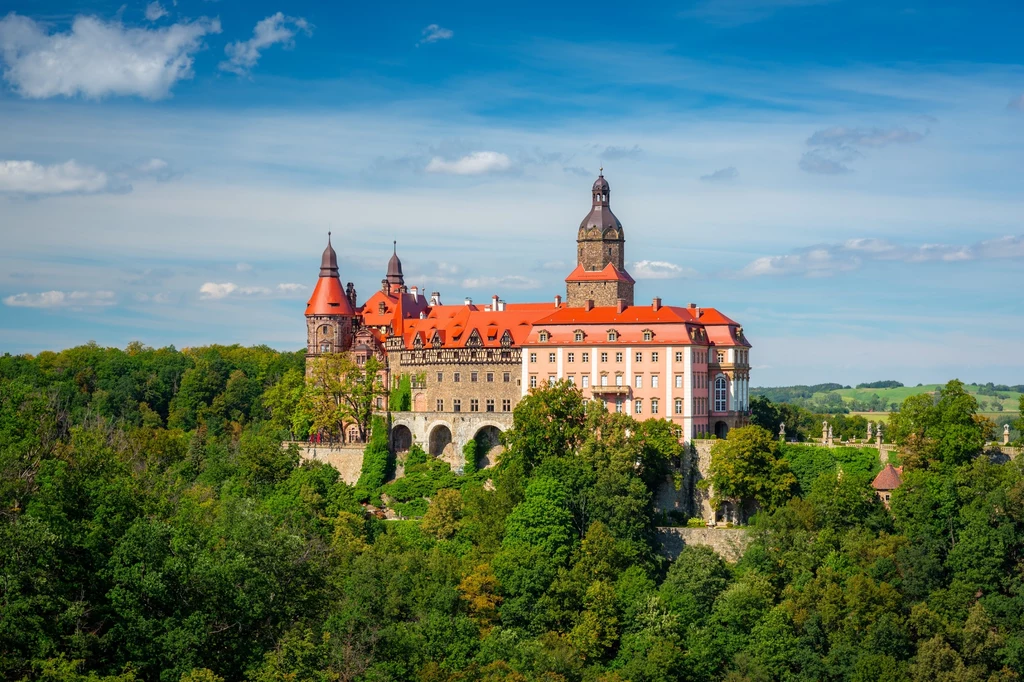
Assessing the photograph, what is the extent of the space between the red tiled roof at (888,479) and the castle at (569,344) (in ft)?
30.3

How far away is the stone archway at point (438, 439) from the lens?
252 ft

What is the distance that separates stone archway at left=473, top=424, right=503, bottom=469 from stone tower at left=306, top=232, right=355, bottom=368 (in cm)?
1124

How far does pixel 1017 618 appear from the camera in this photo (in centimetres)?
5741

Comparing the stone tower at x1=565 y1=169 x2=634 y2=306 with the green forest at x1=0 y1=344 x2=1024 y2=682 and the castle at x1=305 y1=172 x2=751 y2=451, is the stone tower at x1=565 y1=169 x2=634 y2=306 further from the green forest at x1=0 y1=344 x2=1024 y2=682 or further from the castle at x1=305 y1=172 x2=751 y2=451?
the green forest at x1=0 y1=344 x2=1024 y2=682

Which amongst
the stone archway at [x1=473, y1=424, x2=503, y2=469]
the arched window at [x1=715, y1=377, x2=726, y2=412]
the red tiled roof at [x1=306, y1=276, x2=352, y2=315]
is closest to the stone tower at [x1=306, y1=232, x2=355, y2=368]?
the red tiled roof at [x1=306, y1=276, x2=352, y2=315]

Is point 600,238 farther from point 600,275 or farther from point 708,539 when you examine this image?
point 708,539

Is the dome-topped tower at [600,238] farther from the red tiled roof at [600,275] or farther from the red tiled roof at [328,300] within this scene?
the red tiled roof at [328,300]

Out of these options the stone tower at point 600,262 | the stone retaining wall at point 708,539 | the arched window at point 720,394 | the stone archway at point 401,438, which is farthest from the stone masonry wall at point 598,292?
the stone retaining wall at point 708,539

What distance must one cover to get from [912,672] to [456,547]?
2102cm

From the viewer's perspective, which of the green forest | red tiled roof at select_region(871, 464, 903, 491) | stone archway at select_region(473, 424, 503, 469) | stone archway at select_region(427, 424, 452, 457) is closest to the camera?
the green forest

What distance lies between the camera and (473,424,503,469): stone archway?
7531 centimetres

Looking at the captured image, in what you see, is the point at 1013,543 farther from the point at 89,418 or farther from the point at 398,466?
the point at 89,418

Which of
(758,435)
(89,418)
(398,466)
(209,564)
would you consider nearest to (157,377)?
(89,418)

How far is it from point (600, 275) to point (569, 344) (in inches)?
225
